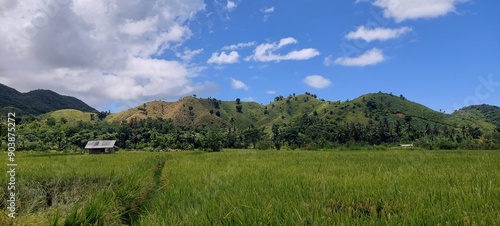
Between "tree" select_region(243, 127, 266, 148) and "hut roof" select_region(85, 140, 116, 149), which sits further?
"tree" select_region(243, 127, 266, 148)

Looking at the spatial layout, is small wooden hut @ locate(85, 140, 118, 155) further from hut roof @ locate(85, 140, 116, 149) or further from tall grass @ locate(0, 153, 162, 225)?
tall grass @ locate(0, 153, 162, 225)

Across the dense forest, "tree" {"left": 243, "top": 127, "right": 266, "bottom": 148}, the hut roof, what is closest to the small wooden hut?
the hut roof

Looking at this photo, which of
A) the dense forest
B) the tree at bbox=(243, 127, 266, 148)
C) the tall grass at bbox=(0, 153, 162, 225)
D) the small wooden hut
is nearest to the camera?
the tall grass at bbox=(0, 153, 162, 225)

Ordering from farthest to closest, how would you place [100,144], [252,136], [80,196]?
[252,136] → [100,144] → [80,196]

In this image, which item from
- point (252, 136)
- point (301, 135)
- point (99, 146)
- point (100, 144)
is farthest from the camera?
point (301, 135)

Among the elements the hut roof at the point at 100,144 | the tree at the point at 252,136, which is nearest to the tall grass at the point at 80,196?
the hut roof at the point at 100,144

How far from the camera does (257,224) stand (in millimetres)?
4219

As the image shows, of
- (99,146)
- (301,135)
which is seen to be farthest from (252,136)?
(99,146)

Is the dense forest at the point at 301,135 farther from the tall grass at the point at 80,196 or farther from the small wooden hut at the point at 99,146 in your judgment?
the tall grass at the point at 80,196

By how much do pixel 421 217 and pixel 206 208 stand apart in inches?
119

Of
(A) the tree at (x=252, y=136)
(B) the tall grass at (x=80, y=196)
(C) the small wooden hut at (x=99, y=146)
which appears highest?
(A) the tree at (x=252, y=136)

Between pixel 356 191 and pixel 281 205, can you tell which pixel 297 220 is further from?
pixel 356 191

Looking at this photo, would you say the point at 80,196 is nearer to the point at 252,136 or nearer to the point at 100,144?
the point at 100,144

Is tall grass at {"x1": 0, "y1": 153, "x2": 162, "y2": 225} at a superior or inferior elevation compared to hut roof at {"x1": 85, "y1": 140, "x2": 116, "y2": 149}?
inferior
